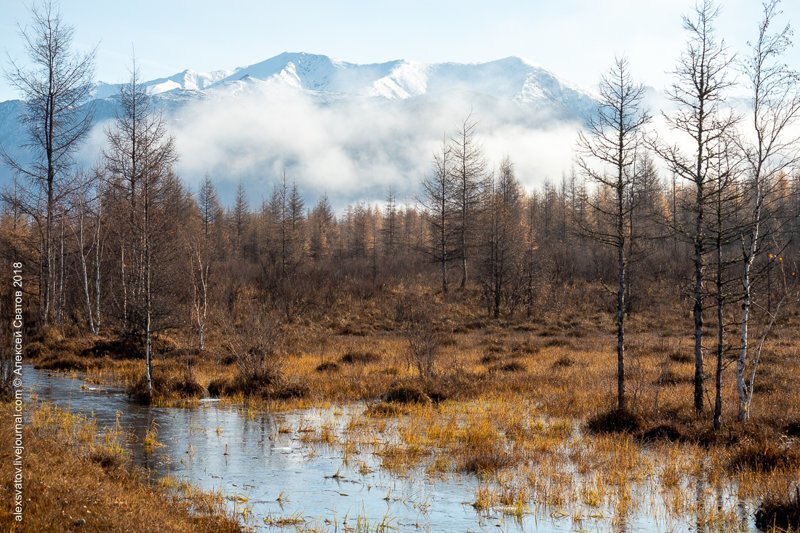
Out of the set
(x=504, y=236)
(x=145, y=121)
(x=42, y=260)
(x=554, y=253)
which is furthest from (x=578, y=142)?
(x=554, y=253)

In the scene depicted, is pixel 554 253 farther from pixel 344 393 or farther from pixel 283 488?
A: pixel 283 488

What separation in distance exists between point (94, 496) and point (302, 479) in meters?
3.57

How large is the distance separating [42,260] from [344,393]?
1988 centimetres

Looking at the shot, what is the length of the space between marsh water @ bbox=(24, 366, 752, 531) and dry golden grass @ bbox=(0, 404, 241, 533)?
0.54 meters

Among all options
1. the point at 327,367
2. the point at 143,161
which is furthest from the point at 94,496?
the point at 327,367

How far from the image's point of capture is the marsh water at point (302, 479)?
8484 mm

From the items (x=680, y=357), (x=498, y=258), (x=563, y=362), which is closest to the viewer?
(x=563, y=362)

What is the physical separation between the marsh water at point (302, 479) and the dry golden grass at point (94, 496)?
21.4 inches

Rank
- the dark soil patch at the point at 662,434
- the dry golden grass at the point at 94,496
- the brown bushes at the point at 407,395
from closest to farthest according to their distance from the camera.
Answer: the dry golden grass at the point at 94,496 → the dark soil patch at the point at 662,434 → the brown bushes at the point at 407,395

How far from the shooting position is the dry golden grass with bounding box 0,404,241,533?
6770 mm

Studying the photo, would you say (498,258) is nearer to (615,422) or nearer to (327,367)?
(327,367)

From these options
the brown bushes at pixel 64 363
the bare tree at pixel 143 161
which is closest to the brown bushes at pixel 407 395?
the bare tree at pixel 143 161

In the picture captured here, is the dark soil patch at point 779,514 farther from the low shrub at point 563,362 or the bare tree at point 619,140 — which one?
the low shrub at point 563,362

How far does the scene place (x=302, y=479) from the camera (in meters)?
10.4
